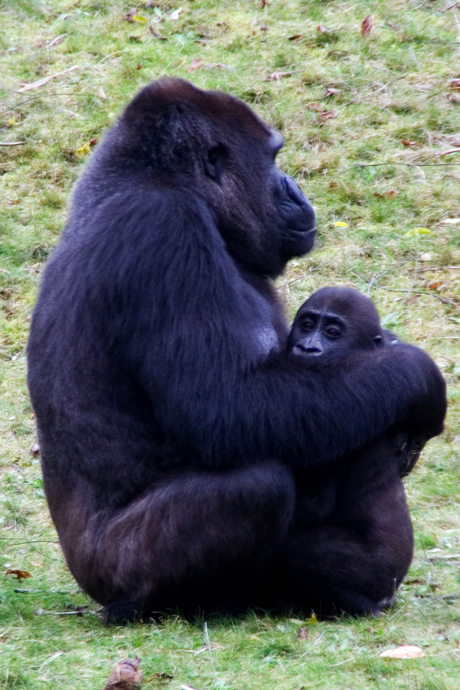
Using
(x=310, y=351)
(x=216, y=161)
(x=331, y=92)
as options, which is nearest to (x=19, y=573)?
(x=310, y=351)

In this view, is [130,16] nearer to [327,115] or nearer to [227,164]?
[327,115]

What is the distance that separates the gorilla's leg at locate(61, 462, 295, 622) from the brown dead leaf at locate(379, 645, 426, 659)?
0.68 metres

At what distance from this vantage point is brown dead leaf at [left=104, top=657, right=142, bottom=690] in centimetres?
323

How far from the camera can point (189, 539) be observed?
3.89 metres

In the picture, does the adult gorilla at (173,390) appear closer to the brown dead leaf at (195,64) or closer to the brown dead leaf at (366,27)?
the brown dead leaf at (195,64)

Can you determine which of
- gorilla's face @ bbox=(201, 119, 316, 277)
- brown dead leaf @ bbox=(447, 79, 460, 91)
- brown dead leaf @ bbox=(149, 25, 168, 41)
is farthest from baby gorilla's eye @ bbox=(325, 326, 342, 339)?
brown dead leaf @ bbox=(149, 25, 168, 41)

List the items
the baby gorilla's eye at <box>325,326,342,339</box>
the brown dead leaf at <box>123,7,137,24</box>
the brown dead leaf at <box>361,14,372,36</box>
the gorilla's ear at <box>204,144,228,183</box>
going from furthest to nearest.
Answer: the brown dead leaf at <box>123,7,137,24</box>
the brown dead leaf at <box>361,14,372,36</box>
the baby gorilla's eye at <box>325,326,342,339</box>
the gorilla's ear at <box>204,144,228,183</box>

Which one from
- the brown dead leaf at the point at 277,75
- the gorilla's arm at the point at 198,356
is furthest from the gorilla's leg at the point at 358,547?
the brown dead leaf at the point at 277,75

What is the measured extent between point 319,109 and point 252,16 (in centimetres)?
222

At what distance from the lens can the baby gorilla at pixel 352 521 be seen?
4.13 meters

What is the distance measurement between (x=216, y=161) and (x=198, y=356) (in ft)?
3.73

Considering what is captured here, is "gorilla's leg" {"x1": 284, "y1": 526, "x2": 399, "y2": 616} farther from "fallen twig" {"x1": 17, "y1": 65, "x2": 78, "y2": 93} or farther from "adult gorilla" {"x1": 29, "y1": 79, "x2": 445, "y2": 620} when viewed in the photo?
"fallen twig" {"x1": 17, "y1": 65, "x2": 78, "y2": 93}

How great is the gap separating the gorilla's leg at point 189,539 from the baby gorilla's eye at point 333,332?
2.81 feet

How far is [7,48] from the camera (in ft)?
36.9
